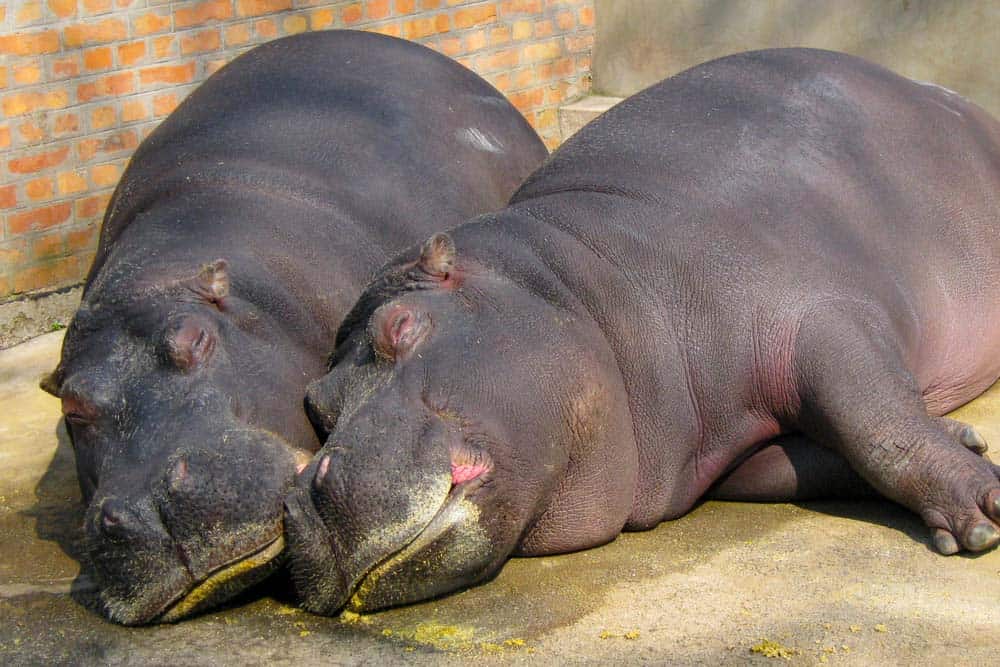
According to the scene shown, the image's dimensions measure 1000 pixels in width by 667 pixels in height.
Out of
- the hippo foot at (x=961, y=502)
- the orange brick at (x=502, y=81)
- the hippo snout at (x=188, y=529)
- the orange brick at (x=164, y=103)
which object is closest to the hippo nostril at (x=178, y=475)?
the hippo snout at (x=188, y=529)

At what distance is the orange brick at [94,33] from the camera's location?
5.99 m

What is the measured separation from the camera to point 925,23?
6.79m

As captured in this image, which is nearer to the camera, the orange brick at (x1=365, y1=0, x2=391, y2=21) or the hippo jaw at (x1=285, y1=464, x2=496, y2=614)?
A: the hippo jaw at (x1=285, y1=464, x2=496, y2=614)

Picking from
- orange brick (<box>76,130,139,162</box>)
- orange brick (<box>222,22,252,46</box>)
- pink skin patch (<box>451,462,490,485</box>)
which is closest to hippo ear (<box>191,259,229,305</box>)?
pink skin patch (<box>451,462,490,485</box>)

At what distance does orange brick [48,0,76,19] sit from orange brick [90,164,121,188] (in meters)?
0.65

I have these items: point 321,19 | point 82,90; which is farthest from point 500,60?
point 82,90

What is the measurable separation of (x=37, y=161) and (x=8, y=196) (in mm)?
192

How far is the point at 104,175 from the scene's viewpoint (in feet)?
20.5

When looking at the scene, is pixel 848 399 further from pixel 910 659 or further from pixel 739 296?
pixel 910 659

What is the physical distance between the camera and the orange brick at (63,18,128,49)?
19.7 ft

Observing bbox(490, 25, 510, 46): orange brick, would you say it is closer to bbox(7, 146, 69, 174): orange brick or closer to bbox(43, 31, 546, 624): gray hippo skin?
bbox(43, 31, 546, 624): gray hippo skin

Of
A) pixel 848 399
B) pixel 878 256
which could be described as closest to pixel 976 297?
pixel 878 256

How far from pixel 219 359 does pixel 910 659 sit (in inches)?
70.7

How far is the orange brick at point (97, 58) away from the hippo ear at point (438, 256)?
2.98 meters
